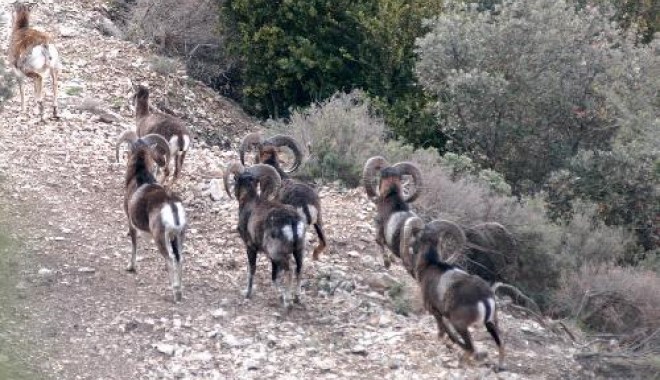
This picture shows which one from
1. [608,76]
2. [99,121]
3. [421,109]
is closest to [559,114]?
[608,76]

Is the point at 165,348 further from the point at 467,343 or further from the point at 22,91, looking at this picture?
the point at 22,91

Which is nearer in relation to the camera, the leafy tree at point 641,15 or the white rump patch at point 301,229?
the white rump patch at point 301,229

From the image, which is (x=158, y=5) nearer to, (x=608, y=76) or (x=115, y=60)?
(x=115, y=60)

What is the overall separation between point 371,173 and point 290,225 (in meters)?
2.51

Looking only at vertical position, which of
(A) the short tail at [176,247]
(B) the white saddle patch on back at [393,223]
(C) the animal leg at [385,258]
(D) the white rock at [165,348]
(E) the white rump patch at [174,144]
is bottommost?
(D) the white rock at [165,348]

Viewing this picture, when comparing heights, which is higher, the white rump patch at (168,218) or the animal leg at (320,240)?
the white rump patch at (168,218)

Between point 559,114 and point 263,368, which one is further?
point 559,114

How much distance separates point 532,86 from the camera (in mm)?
18844

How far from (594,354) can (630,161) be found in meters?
6.54

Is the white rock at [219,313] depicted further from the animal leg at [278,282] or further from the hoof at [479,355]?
the hoof at [479,355]

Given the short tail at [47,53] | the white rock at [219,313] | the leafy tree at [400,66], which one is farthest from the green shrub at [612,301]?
the short tail at [47,53]

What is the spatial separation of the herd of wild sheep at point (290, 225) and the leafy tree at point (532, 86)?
534 centimetres

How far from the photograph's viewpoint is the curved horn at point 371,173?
13.6m

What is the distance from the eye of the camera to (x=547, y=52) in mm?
18969
